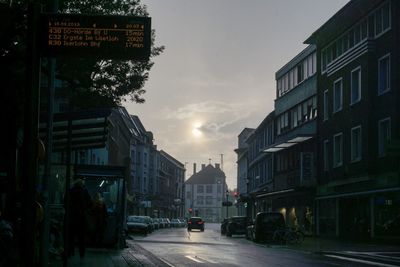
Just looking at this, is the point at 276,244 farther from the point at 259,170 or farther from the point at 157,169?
the point at 157,169

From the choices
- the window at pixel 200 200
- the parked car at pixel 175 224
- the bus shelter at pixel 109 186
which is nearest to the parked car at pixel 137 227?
the bus shelter at pixel 109 186

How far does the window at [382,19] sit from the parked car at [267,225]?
1114 cm

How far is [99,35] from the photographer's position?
476 inches

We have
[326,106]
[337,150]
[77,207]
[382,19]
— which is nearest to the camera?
[77,207]

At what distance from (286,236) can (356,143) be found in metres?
7.07

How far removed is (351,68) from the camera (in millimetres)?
41031

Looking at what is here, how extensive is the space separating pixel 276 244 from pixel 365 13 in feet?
42.9

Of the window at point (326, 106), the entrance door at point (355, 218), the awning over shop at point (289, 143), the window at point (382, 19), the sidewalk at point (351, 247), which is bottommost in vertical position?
the sidewalk at point (351, 247)

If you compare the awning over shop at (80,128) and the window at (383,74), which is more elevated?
the window at (383,74)

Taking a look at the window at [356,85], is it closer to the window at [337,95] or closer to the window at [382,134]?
the window at [337,95]

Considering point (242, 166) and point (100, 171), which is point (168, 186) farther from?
point (100, 171)

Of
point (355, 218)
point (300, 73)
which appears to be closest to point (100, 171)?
point (355, 218)

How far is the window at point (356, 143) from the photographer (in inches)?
1575

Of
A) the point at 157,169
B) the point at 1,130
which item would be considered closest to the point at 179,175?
the point at 157,169
